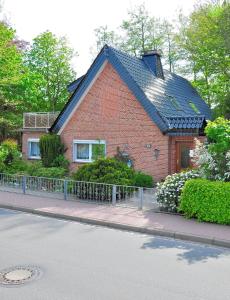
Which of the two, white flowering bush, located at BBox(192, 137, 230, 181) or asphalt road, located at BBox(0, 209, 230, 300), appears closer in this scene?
asphalt road, located at BBox(0, 209, 230, 300)

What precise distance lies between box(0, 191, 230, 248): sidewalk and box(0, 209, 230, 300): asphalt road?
0.33 m

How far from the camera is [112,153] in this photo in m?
18.7

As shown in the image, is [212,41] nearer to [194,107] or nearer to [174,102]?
[194,107]

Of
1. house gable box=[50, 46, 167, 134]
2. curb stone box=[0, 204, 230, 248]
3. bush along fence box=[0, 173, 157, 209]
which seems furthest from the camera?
house gable box=[50, 46, 167, 134]

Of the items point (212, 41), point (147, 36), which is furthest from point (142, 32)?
point (212, 41)

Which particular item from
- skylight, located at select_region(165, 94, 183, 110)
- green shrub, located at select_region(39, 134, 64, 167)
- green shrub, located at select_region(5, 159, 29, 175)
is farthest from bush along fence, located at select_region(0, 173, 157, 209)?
skylight, located at select_region(165, 94, 183, 110)

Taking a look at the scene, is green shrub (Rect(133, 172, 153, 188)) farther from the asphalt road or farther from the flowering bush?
the asphalt road

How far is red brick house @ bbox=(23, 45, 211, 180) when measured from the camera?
16672mm

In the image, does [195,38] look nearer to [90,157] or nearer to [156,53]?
[156,53]

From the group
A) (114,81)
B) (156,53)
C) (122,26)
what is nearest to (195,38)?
(156,53)

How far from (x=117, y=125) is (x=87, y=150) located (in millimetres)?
2499

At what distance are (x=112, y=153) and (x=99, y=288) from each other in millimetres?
13182

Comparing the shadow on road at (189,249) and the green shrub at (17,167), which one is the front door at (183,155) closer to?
the green shrub at (17,167)

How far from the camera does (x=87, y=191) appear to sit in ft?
43.8
